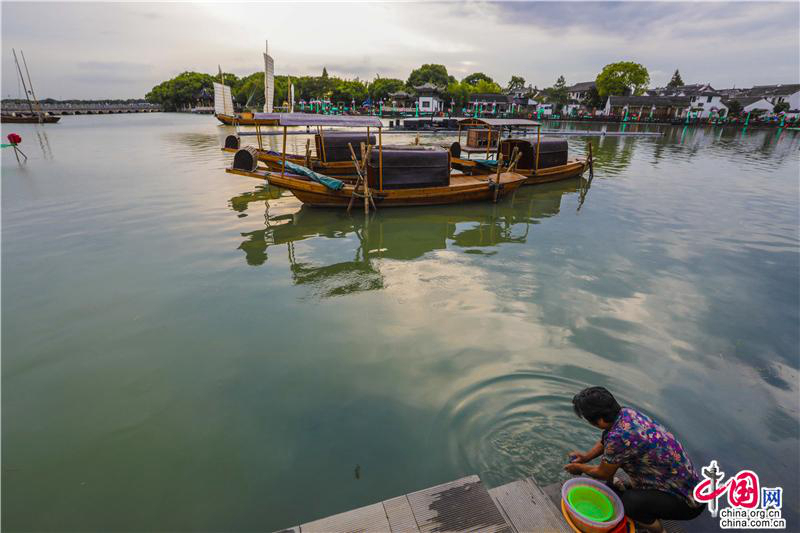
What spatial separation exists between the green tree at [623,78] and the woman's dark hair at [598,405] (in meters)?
91.6

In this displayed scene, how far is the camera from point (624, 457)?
9.62ft

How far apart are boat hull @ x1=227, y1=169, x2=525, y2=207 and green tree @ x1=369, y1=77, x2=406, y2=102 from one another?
269 ft

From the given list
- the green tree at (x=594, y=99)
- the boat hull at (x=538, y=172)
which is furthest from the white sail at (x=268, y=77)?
the green tree at (x=594, y=99)

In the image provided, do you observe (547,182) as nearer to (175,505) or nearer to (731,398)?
(731,398)

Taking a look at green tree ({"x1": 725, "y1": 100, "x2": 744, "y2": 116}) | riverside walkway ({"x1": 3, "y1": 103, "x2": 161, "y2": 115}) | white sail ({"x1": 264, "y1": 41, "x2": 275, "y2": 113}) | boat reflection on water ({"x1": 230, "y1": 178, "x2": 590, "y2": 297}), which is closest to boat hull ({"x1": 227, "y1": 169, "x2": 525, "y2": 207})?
boat reflection on water ({"x1": 230, "y1": 178, "x2": 590, "y2": 297})

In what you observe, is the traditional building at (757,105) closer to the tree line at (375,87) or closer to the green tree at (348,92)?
the tree line at (375,87)

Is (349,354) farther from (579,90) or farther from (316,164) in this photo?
(579,90)

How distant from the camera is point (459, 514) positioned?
3.10m

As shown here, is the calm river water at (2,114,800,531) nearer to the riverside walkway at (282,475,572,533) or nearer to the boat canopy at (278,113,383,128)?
the riverside walkway at (282,475,572,533)

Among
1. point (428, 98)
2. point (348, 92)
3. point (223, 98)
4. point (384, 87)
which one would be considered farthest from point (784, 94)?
point (223, 98)

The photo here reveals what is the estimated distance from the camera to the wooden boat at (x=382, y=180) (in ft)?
41.0

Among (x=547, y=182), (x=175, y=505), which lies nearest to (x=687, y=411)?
(x=175, y=505)

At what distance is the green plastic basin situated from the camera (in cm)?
301

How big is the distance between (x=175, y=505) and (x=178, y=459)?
1.98 ft
